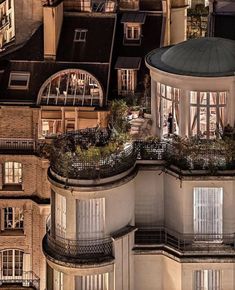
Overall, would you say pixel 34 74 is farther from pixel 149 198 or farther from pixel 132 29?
pixel 149 198

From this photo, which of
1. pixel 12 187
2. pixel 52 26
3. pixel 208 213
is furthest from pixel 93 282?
pixel 52 26

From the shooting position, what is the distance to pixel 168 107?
315 feet

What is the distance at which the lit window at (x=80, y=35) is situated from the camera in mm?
124838

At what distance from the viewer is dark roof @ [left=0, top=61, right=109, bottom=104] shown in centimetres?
12188

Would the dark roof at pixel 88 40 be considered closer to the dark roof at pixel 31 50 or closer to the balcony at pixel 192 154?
the dark roof at pixel 31 50

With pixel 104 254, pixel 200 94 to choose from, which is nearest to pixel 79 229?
pixel 104 254

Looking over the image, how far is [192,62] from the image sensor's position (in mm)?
94500

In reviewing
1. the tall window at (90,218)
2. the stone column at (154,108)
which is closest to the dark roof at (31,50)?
the stone column at (154,108)

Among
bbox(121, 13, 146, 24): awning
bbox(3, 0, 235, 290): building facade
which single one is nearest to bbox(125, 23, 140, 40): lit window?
bbox(121, 13, 146, 24): awning

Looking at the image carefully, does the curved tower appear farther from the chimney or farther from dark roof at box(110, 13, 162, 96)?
dark roof at box(110, 13, 162, 96)

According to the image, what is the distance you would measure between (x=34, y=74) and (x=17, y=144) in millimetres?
5037

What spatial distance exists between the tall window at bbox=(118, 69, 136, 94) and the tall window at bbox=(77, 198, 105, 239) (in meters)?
30.5

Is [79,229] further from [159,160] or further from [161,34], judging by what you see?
[161,34]

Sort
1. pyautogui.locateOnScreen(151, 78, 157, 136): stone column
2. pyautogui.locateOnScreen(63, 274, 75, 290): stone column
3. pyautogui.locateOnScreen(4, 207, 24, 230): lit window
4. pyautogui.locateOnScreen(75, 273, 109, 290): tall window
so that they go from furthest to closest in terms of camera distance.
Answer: pyautogui.locateOnScreen(4, 207, 24, 230): lit window
pyautogui.locateOnScreen(151, 78, 157, 136): stone column
pyautogui.locateOnScreen(75, 273, 109, 290): tall window
pyautogui.locateOnScreen(63, 274, 75, 290): stone column
